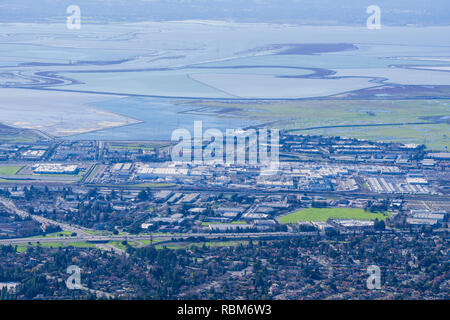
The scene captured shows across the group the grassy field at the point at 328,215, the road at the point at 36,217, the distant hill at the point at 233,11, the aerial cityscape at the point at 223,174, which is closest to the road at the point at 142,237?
the aerial cityscape at the point at 223,174

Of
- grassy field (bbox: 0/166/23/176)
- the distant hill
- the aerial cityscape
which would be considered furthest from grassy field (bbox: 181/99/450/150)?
the distant hill

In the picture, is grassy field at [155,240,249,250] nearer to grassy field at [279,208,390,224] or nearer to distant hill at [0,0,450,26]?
grassy field at [279,208,390,224]

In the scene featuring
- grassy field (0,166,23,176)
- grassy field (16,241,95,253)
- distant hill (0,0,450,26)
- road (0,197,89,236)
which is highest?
distant hill (0,0,450,26)

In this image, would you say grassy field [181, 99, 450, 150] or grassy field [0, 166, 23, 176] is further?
grassy field [181, 99, 450, 150]

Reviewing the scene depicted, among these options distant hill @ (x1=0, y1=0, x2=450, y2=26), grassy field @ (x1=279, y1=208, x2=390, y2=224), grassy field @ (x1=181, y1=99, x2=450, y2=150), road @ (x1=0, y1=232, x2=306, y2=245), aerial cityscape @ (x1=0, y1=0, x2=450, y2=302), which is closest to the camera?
aerial cityscape @ (x1=0, y1=0, x2=450, y2=302)

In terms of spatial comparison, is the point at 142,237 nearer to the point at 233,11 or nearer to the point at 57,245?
→ the point at 57,245

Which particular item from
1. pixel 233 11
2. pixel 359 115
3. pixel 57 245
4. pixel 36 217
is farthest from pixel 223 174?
pixel 233 11
